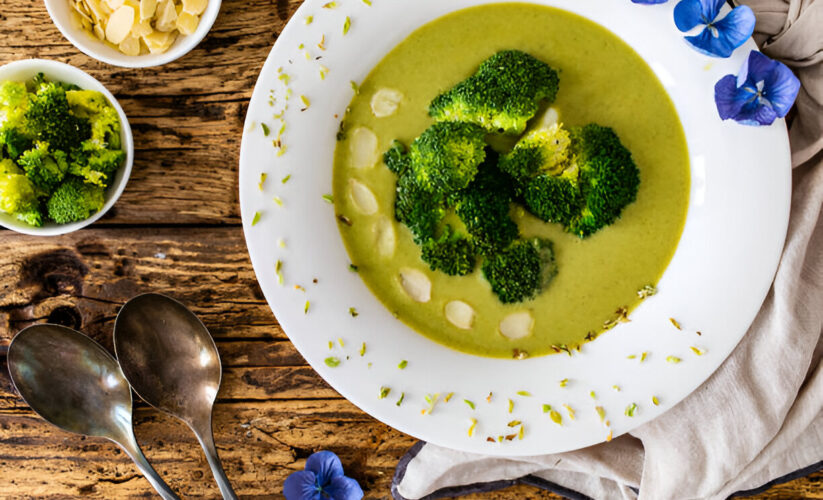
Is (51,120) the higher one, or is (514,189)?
(51,120)

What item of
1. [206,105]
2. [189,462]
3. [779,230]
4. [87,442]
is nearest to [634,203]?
[779,230]

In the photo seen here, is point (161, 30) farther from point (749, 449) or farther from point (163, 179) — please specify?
point (749, 449)

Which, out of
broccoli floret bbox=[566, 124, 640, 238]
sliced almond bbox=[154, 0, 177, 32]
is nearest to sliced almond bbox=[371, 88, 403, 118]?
broccoli floret bbox=[566, 124, 640, 238]

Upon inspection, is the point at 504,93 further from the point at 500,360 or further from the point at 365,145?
the point at 500,360

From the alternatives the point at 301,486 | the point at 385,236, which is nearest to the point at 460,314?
the point at 385,236

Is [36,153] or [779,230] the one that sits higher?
[36,153]

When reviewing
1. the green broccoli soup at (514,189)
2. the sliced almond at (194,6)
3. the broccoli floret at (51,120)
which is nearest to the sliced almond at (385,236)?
the green broccoli soup at (514,189)
